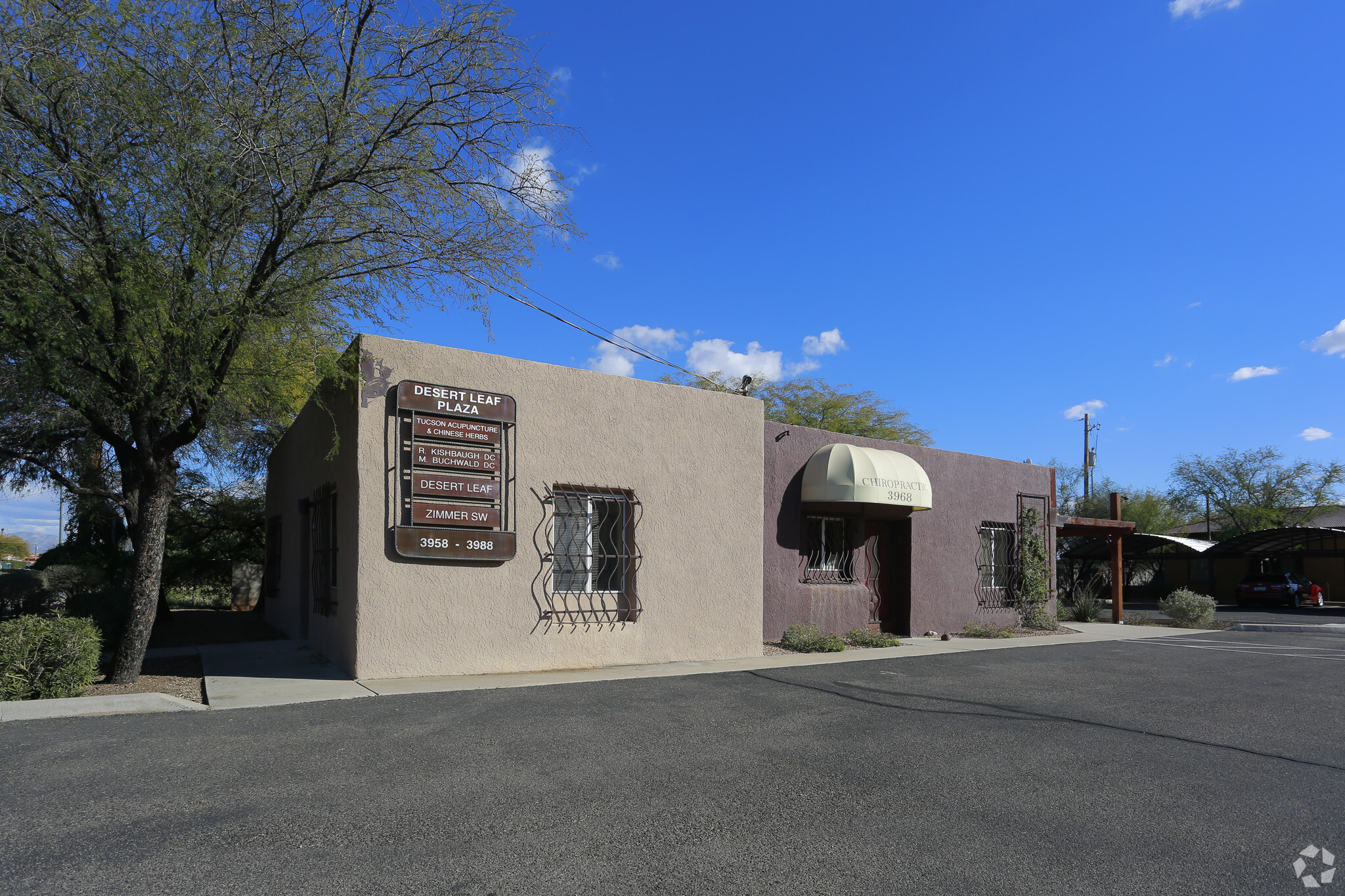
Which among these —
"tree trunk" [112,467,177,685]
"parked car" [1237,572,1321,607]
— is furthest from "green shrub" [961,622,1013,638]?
"parked car" [1237,572,1321,607]

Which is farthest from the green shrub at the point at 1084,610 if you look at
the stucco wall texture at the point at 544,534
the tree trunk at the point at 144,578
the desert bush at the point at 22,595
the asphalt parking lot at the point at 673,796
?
the desert bush at the point at 22,595

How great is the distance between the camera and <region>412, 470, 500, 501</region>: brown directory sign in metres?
9.61

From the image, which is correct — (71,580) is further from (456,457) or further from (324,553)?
(456,457)

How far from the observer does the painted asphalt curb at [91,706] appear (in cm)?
714

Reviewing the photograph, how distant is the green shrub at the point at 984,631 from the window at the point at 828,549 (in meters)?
3.33

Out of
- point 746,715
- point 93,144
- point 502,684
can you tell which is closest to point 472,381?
point 502,684

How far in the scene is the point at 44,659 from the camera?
25.8 feet

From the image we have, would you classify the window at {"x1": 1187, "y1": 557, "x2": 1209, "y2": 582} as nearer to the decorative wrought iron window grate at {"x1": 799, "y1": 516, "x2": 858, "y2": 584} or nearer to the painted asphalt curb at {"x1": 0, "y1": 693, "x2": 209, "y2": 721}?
the decorative wrought iron window grate at {"x1": 799, "y1": 516, "x2": 858, "y2": 584}

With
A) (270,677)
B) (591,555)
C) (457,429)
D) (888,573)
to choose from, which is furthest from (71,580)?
(888,573)

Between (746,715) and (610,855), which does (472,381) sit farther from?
(610,855)

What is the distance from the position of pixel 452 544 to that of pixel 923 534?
30.9 feet

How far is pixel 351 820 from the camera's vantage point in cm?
458

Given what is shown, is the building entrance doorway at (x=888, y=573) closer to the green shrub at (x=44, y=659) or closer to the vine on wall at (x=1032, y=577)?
the vine on wall at (x=1032, y=577)

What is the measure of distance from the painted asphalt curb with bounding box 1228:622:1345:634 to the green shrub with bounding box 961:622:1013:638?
8.21m
